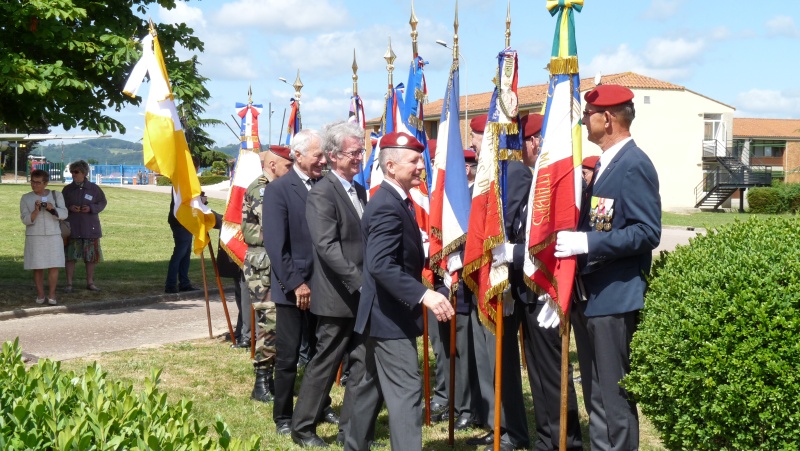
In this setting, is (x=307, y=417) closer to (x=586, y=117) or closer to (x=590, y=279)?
(x=590, y=279)

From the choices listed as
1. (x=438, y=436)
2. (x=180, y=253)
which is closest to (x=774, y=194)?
(x=180, y=253)

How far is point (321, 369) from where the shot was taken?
253 inches

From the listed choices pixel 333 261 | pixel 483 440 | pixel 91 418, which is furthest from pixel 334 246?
pixel 91 418

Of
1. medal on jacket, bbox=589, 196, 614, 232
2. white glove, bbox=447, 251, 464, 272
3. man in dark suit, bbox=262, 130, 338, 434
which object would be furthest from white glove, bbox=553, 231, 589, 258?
man in dark suit, bbox=262, 130, 338, 434

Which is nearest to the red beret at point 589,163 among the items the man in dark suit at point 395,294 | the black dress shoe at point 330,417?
the man in dark suit at point 395,294

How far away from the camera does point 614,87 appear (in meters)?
5.30

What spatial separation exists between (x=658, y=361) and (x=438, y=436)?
2.77m

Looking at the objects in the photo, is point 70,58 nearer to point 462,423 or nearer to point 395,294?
point 462,423

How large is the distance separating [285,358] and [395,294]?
209 cm

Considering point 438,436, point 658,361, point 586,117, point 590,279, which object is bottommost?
point 438,436

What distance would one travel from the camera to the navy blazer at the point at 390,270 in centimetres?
524

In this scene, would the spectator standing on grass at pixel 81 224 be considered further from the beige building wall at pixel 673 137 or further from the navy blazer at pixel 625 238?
the beige building wall at pixel 673 137

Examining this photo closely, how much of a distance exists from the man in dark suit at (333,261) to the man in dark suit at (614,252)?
1683mm

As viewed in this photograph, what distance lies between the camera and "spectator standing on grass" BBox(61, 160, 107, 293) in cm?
1479
